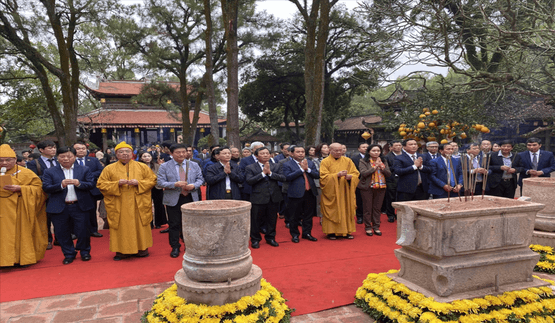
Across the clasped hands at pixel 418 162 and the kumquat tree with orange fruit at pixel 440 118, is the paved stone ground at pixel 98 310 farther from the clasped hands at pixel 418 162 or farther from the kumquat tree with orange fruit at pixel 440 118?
the kumquat tree with orange fruit at pixel 440 118

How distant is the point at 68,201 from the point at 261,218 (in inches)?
112

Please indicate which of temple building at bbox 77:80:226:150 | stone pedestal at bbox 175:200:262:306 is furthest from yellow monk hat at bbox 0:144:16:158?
temple building at bbox 77:80:226:150

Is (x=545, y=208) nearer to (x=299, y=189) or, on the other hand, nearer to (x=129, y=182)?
(x=299, y=189)

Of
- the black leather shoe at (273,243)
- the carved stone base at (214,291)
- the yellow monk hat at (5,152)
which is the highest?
the yellow monk hat at (5,152)

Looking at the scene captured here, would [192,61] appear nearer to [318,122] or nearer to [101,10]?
[101,10]

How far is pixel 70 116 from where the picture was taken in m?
12.8

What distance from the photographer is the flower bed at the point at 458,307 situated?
115 inches

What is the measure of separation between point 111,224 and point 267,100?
20.1 m

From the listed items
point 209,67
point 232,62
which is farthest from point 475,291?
point 209,67

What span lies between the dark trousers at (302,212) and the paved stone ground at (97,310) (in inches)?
93.1

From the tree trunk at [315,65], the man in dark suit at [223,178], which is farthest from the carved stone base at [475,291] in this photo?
the tree trunk at [315,65]

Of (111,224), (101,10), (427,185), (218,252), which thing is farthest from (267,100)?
(218,252)

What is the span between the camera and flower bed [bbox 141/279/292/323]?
2961 mm

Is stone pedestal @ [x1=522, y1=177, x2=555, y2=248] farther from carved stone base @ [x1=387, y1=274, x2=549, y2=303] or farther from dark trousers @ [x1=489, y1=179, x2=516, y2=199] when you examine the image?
dark trousers @ [x1=489, y1=179, x2=516, y2=199]
